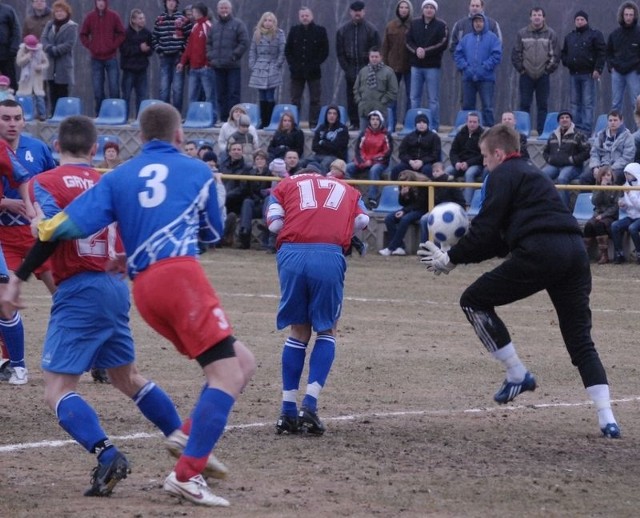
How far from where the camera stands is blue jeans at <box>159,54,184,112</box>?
21.7 m

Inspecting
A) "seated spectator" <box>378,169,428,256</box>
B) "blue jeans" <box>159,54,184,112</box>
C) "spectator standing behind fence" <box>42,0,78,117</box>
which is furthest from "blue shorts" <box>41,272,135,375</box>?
"spectator standing behind fence" <box>42,0,78,117</box>

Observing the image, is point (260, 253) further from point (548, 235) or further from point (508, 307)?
point (548, 235)

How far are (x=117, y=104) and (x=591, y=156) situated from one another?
8492 millimetres

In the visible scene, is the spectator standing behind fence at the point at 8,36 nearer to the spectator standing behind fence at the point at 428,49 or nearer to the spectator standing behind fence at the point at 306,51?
the spectator standing behind fence at the point at 306,51

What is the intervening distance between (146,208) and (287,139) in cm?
1367

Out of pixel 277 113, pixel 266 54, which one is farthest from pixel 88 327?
pixel 277 113

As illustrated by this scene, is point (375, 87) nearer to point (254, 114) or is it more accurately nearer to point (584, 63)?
point (254, 114)

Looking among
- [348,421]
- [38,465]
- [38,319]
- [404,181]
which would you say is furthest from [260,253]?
[38,465]

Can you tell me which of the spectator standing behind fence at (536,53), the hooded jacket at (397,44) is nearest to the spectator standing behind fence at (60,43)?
the hooded jacket at (397,44)

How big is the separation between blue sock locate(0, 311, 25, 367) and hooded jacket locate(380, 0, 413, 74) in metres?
11.4

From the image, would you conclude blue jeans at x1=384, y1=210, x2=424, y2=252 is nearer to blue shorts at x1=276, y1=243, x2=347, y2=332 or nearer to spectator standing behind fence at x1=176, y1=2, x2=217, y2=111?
spectator standing behind fence at x1=176, y1=2, x2=217, y2=111

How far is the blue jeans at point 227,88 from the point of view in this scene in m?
21.2

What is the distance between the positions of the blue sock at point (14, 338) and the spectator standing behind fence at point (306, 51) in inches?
456

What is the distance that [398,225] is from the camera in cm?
1873
